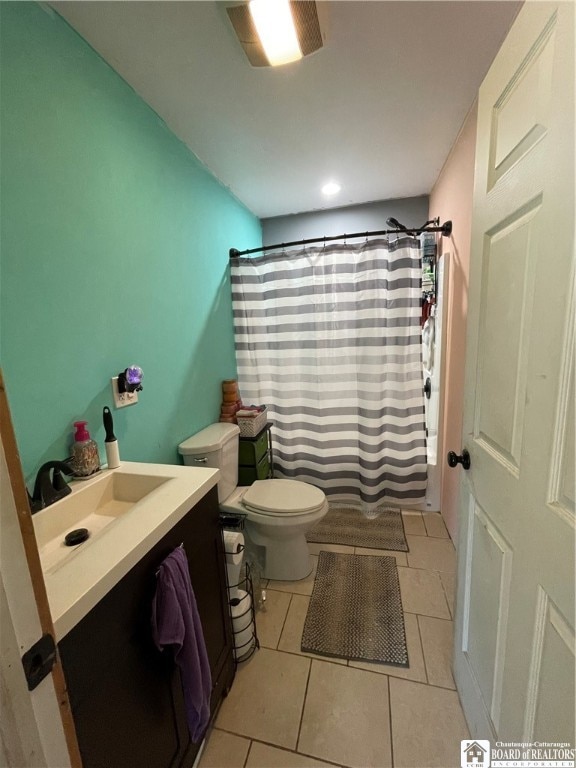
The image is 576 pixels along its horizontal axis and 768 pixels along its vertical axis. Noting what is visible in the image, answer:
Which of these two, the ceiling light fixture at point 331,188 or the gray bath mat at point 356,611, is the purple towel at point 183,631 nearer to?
the gray bath mat at point 356,611

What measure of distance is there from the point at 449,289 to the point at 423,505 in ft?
5.02

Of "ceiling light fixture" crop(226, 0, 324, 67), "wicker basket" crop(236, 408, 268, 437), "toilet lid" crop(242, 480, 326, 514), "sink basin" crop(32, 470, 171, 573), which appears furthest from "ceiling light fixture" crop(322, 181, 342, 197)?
"sink basin" crop(32, 470, 171, 573)

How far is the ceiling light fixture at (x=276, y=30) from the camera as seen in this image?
2.93 ft

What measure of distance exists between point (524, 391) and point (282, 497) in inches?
49.0

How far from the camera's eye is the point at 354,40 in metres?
1.06

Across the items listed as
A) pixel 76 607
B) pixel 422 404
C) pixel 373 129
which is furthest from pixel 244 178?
pixel 76 607

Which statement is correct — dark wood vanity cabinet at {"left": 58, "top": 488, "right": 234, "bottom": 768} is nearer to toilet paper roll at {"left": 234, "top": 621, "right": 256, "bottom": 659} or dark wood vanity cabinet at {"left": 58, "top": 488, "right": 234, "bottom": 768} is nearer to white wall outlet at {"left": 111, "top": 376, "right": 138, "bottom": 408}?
toilet paper roll at {"left": 234, "top": 621, "right": 256, "bottom": 659}

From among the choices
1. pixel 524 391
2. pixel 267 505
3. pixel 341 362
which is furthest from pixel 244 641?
pixel 341 362

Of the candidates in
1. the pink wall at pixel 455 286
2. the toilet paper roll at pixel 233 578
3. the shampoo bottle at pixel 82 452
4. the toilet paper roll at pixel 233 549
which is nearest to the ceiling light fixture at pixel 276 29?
the pink wall at pixel 455 286

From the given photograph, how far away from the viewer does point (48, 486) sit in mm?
871

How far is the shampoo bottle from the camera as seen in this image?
0.98m

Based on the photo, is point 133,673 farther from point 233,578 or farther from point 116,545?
point 233,578

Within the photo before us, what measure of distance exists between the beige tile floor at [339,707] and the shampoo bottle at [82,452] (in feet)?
3.37

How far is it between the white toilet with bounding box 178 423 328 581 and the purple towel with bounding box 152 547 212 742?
70 cm
